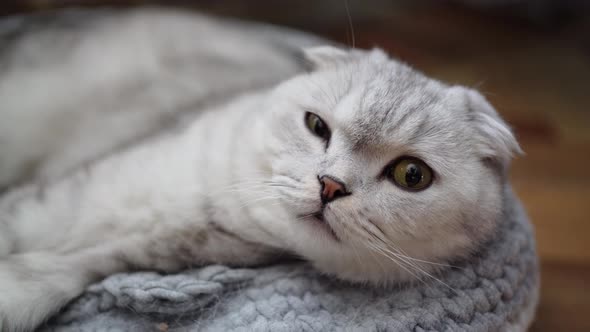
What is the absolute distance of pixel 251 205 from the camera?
45.3 inches

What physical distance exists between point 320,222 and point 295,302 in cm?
22

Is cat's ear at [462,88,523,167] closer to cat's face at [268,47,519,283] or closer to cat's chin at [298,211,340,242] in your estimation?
cat's face at [268,47,519,283]

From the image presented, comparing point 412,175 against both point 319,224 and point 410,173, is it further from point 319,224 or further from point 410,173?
point 319,224

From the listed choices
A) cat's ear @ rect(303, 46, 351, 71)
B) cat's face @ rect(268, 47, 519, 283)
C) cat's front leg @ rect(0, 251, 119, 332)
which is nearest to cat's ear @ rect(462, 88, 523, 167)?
cat's face @ rect(268, 47, 519, 283)

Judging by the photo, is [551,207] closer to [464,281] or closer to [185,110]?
[464,281]

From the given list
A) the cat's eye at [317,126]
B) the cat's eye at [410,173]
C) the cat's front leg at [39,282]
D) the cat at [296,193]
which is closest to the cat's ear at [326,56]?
the cat at [296,193]

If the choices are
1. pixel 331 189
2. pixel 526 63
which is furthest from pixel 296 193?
pixel 526 63

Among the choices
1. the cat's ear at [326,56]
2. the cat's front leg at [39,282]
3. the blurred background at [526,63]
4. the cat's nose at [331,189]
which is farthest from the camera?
the blurred background at [526,63]

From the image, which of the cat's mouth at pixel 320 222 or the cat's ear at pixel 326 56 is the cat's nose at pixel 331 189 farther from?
the cat's ear at pixel 326 56

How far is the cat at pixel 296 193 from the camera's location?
3.27ft

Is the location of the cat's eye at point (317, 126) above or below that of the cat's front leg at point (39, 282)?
above

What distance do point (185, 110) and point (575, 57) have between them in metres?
2.09

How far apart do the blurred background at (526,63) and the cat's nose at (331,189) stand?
801 mm

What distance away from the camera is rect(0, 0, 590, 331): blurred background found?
165 cm
